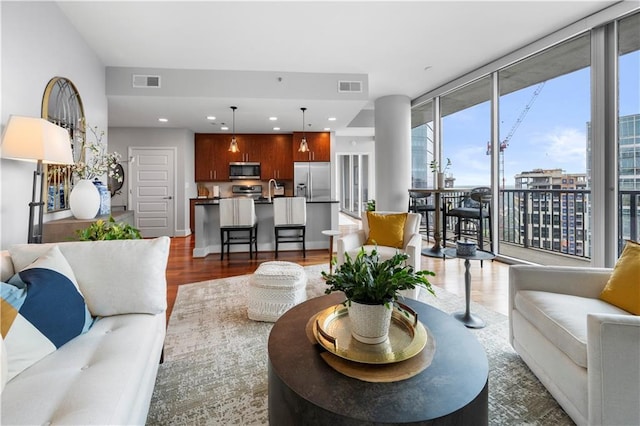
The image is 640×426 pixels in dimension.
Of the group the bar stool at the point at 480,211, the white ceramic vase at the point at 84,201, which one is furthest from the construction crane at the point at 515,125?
the white ceramic vase at the point at 84,201

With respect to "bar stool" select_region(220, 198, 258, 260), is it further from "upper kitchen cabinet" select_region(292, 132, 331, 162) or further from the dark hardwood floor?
"upper kitchen cabinet" select_region(292, 132, 331, 162)

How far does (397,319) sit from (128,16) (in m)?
3.89

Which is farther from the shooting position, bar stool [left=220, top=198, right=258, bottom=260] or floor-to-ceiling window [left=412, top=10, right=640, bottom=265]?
bar stool [left=220, top=198, right=258, bottom=260]

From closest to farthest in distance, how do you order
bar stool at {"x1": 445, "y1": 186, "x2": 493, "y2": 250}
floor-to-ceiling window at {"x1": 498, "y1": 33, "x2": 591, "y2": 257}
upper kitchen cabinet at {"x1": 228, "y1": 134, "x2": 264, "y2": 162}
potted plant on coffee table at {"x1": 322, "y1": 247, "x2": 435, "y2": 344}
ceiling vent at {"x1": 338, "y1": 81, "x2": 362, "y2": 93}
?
1. potted plant on coffee table at {"x1": 322, "y1": 247, "x2": 435, "y2": 344}
2. floor-to-ceiling window at {"x1": 498, "y1": 33, "x2": 591, "y2": 257}
3. bar stool at {"x1": 445, "y1": 186, "x2": 493, "y2": 250}
4. ceiling vent at {"x1": 338, "y1": 81, "x2": 362, "y2": 93}
5. upper kitchen cabinet at {"x1": 228, "y1": 134, "x2": 264, "y2": 162}

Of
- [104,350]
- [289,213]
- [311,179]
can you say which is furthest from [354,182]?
[104,350]

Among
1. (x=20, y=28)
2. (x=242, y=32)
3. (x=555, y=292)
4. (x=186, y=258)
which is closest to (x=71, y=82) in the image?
(x=20, y=28)

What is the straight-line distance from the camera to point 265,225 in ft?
17.6

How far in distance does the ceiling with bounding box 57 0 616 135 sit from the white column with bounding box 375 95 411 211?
48 centimetres

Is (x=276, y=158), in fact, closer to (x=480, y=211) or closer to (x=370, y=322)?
(x=480, y=211)

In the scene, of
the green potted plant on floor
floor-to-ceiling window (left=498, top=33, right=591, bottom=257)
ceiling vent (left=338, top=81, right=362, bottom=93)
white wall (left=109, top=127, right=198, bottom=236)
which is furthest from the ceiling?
the green potted plant on floor

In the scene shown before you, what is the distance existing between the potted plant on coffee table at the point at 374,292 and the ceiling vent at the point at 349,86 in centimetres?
412

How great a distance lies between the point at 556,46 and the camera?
3.69 meters

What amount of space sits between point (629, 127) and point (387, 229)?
2.64 m

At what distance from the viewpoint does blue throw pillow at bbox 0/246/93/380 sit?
109cm
